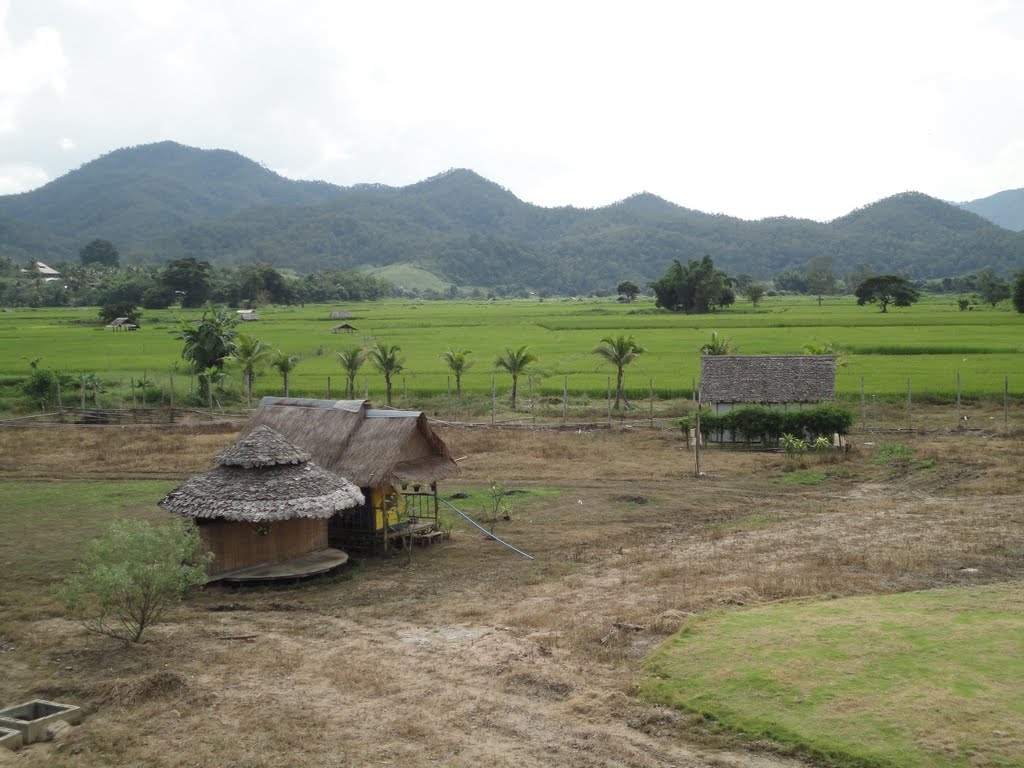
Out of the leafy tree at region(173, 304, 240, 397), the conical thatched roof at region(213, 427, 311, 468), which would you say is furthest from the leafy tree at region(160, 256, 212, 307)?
the conical thatched roof at region(213, 427, 311, 468)

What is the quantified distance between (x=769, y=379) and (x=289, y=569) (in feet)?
63.2

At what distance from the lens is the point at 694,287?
80.1 m

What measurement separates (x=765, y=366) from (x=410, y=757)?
79.4 ft

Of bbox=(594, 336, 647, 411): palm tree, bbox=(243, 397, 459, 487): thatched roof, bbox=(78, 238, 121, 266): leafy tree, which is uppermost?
bbox=(78, 238, 121, 266): leafy tree

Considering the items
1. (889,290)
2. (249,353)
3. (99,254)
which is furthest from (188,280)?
(99,254)

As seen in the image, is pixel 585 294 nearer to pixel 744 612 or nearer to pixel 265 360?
pixel 265 360

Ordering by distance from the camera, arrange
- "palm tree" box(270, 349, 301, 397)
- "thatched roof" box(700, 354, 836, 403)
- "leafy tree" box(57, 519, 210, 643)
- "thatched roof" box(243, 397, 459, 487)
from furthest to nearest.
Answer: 1. "palm tree" box(270, 349, 301, 397)
2. "thatched roof" box(700, 354, 836, 403)
3. "thatched roof" box(243, 397, 459, 487)
4. "leafy tree" box(57, 519, 210, 643)

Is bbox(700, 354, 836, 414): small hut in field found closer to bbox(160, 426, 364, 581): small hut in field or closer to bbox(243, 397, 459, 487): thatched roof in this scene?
bbox(243, 397, 459, 487): thatched roof

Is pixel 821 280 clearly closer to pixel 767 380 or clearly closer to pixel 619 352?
pixel 619 352

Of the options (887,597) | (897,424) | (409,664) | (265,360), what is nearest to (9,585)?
(409,664)

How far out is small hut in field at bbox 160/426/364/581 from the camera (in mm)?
15500

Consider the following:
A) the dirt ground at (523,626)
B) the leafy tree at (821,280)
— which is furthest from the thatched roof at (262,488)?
the leafy tree at (821,280)

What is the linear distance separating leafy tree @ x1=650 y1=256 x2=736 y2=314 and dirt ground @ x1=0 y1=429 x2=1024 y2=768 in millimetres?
55815

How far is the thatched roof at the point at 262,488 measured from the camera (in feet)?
50.6
